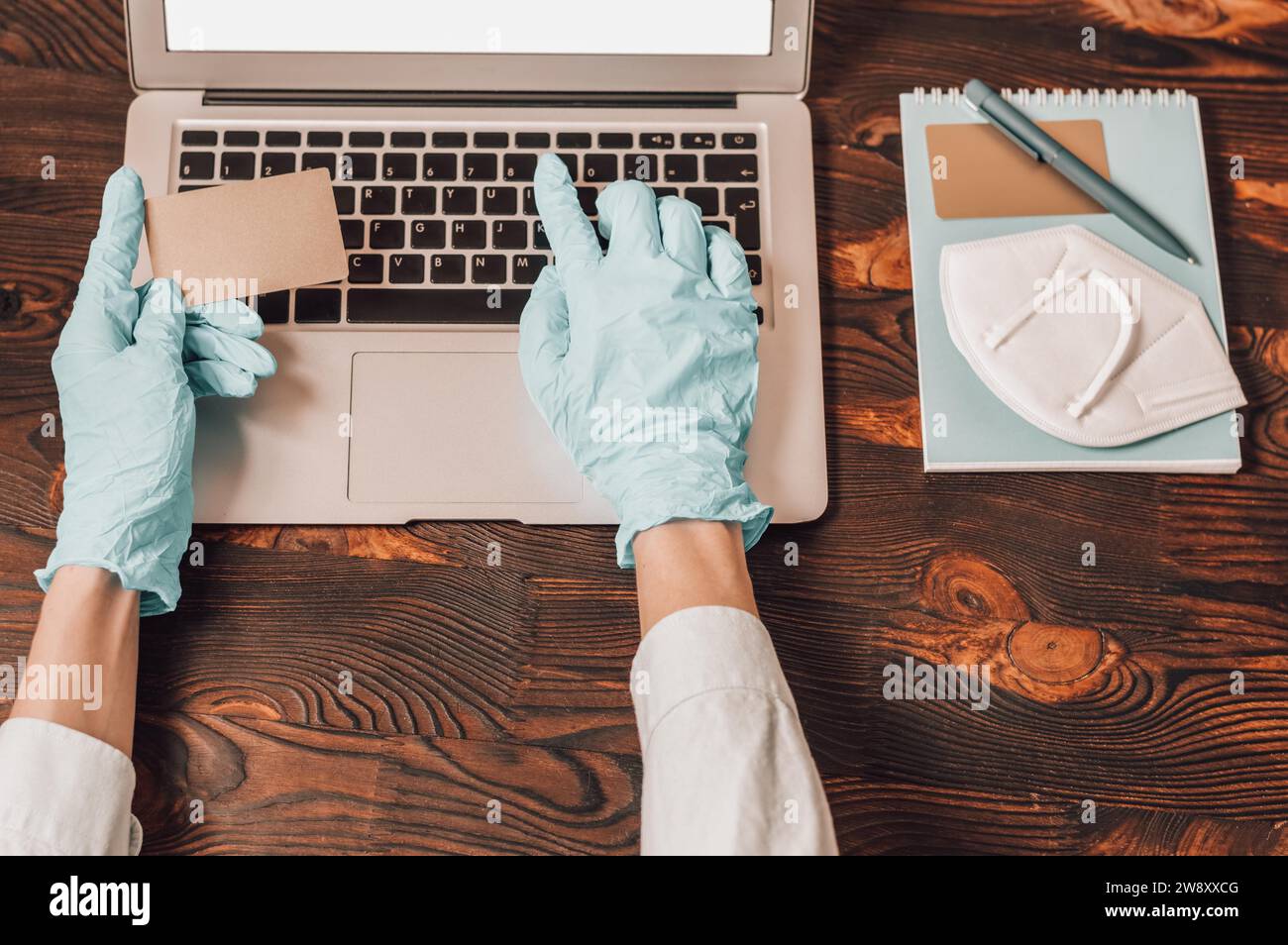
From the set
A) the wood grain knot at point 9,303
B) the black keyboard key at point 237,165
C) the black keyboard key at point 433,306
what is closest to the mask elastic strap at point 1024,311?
the black keyboard key at point 433,306

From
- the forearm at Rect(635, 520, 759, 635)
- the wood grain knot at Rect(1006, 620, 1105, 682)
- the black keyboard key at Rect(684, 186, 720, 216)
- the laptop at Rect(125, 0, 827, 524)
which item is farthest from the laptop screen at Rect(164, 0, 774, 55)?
the wood grain knot at Rect(1006, 620, 1105, 682)

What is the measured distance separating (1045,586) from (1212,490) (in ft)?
0.49

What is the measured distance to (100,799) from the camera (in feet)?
1.87

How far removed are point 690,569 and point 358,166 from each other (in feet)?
1.31

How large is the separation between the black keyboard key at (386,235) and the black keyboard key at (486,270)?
0.18ft

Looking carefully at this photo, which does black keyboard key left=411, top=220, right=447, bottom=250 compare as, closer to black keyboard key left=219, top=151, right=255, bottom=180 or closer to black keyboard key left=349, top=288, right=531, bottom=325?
A: black keyboard key left=349, top=288, right=531, bottom=325

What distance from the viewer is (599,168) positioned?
0.72 metres

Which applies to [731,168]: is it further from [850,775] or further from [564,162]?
[850,775]

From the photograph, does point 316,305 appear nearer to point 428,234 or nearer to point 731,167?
point 428,234

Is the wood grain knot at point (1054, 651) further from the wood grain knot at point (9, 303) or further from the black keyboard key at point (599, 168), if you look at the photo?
the wood grain knot at point (9, 303)

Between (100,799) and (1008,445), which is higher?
(1008,445)

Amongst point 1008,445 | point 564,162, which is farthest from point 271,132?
point 1008,445

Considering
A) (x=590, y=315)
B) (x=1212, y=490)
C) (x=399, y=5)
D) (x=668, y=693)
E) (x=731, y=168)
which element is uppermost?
(x=399, y=5)
